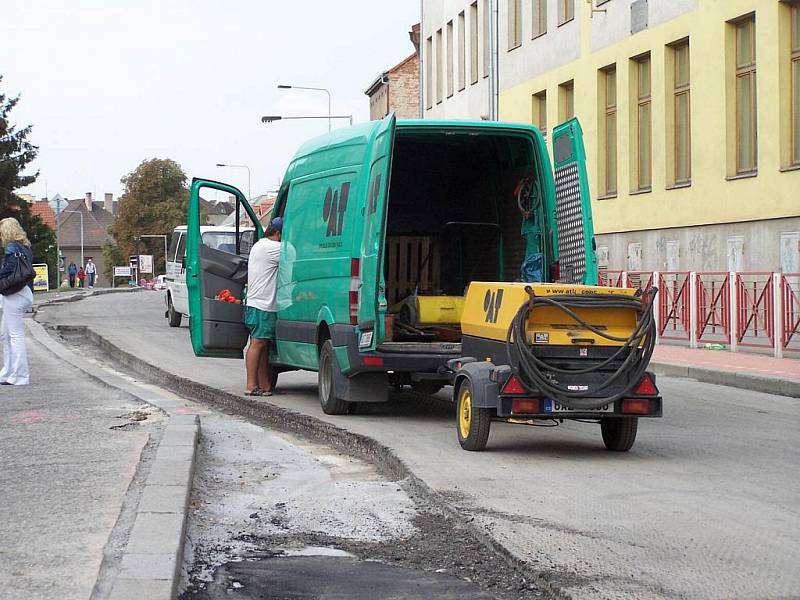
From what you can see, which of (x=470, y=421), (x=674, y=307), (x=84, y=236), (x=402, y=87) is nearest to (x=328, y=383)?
(x=470, y=421)

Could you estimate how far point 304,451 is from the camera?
10.3 meters

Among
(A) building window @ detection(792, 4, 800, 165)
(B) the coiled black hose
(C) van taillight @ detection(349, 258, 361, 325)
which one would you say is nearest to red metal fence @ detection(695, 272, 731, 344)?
(A) building window @ detection(792, 4, 800, 165)

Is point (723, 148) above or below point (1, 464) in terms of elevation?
above

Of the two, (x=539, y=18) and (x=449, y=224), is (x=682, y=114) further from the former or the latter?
(x=449, y=224)

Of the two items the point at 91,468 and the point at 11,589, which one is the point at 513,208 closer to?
the point at 91,468

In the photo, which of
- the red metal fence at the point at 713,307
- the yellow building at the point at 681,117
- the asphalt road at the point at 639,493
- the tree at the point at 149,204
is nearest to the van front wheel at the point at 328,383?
the asphalt road at the point at 639,493

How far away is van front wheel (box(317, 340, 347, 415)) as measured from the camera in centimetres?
1226

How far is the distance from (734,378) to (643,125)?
13847mm

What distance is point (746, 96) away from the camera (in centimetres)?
2502

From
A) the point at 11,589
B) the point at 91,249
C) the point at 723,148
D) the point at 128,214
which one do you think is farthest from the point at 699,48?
the point at 91,249

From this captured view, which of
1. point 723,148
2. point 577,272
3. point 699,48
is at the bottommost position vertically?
point 577,272

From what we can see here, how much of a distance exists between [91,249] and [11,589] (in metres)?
165

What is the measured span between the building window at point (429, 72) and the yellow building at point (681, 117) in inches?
511

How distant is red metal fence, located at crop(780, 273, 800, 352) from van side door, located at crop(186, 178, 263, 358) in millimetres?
8718
